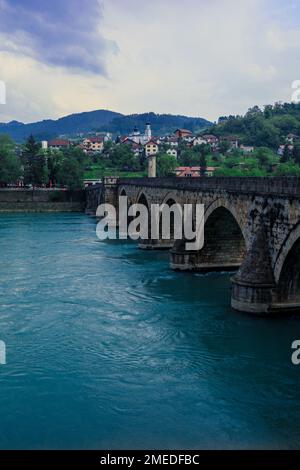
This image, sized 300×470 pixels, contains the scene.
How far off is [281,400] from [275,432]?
1.39 m

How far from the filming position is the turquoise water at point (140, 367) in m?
10.1

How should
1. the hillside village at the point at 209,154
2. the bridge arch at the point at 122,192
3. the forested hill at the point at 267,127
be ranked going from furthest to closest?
the forested hill at the point at 267,127
the hillside village at the point at 209,154
the bridge arch at the point at 122,192

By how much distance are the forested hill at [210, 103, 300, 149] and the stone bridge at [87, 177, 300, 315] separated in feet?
318

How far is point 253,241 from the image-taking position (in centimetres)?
1755

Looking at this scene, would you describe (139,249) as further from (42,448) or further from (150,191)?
(42,448)

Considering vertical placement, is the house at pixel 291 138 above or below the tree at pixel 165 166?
above

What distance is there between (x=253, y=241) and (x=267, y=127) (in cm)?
10953

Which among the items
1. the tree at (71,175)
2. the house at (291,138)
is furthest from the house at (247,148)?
the tree at (71,175)

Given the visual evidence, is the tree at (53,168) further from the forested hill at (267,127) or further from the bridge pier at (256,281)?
the forested hill at (267,127)

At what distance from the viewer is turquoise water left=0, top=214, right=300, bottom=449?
1009cm

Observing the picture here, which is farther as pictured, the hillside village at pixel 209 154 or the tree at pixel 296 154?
the hillside village at pixel 209 154

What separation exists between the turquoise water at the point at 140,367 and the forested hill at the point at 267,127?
338 feet

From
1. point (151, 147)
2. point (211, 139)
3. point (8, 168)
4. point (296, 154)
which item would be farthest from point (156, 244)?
point (211, 139)
